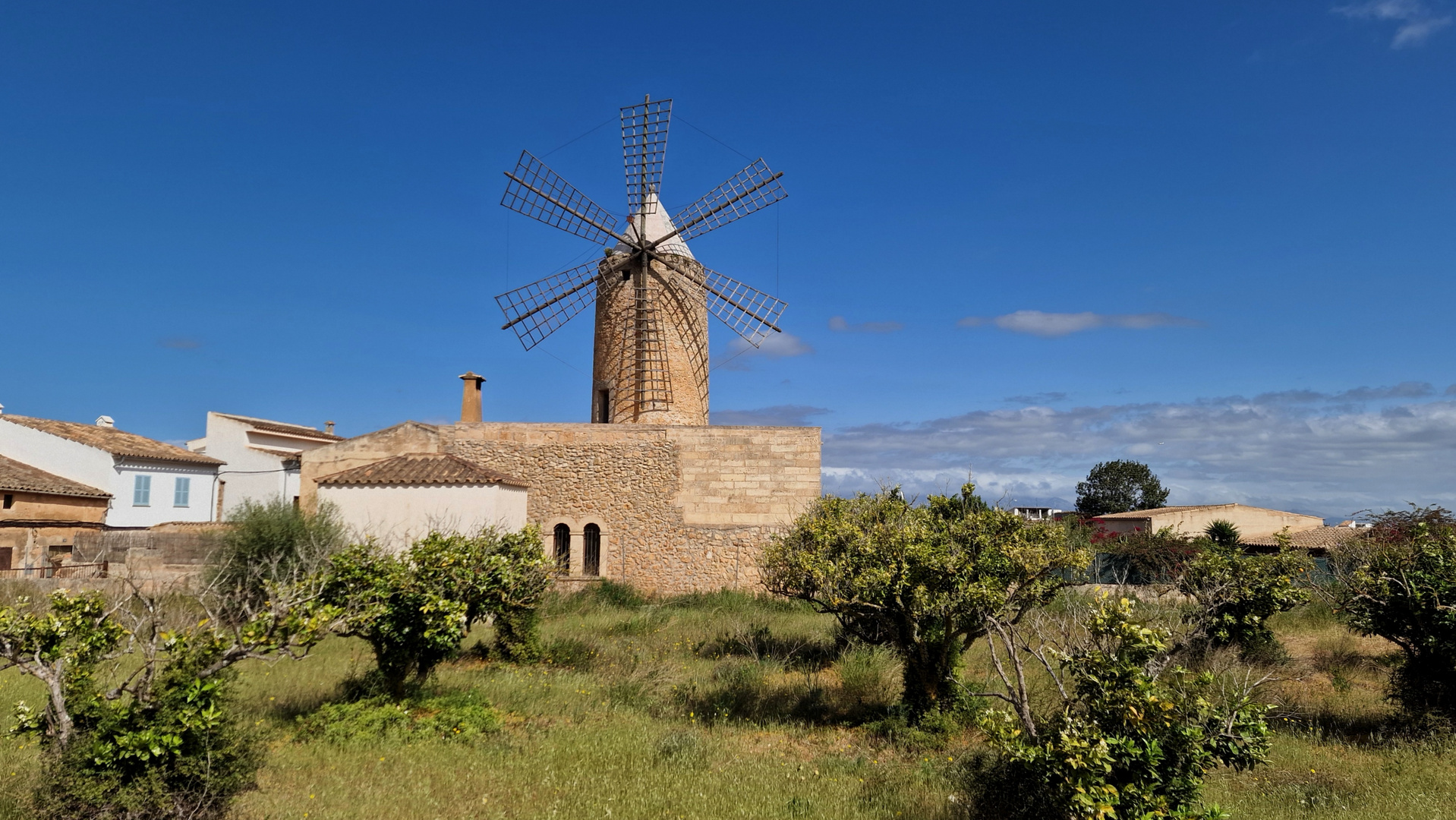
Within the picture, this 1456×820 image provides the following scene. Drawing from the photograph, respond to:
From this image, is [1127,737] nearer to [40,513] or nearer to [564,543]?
[564,543]

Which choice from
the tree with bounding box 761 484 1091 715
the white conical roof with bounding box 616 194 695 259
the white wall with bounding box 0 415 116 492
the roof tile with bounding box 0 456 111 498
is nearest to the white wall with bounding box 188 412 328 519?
the white wall with bounding box 0 415 116 492

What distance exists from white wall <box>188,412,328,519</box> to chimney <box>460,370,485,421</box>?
29.8 ft

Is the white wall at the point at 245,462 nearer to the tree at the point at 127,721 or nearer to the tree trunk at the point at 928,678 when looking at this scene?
the tree at the point at 127,721

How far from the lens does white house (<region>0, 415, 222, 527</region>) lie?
70.5 feet

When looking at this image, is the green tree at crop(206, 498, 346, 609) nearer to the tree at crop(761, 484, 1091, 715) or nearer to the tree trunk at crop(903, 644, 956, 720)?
the tree at crop(761, 484, 1091, 715)

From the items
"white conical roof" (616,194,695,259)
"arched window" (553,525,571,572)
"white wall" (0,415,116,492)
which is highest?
"white conical roof" (616,194,695,259)

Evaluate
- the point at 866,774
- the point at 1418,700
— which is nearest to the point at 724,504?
the point at 866,774

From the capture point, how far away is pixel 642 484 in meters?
17.5

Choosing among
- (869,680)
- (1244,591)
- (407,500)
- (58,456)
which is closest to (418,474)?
(407,500)

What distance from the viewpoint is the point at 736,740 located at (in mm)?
8148

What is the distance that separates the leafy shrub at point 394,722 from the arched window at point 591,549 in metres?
9.07

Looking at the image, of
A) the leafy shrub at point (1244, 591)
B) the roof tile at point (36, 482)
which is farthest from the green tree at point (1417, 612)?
the roof tile at point (36, 482)

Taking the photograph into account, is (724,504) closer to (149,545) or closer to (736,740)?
(736,740)

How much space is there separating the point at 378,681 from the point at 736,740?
392cm
